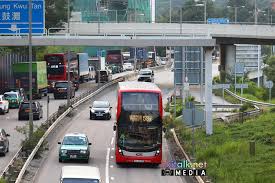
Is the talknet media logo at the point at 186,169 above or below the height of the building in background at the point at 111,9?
below

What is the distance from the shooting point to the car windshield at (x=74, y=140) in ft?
129

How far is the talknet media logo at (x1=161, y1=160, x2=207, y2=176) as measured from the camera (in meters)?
33.5

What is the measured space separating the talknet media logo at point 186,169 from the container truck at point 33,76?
38713 mm

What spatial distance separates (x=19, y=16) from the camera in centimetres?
5431

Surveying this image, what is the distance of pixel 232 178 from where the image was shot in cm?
3219

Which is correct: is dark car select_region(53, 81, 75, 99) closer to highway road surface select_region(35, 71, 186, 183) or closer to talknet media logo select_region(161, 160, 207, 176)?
highway road surface select_region(35, 71, 186, 183)

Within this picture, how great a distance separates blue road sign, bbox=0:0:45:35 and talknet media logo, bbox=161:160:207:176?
65.3 feet

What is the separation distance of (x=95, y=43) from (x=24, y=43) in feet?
20.2

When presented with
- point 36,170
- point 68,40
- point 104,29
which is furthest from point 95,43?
point 104,29

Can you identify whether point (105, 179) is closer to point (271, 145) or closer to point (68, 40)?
point (271, 145)

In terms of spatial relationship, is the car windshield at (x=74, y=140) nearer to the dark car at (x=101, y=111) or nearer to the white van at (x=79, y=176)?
the white van at (x=79, y=176)

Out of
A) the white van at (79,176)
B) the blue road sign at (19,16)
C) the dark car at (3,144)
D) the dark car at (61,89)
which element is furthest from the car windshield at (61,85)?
the white van at (79,176)

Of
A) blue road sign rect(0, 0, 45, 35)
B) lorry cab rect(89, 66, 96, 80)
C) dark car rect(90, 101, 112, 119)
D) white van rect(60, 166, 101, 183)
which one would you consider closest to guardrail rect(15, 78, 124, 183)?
dark car rect(90, 101, 112, 119)

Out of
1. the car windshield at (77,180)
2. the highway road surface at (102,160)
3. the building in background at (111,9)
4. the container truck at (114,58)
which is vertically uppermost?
the building in background at (111,9)
